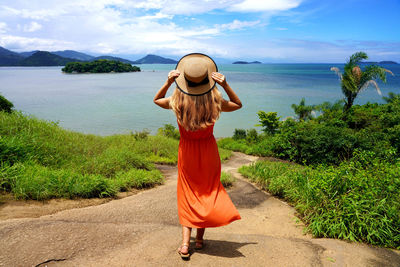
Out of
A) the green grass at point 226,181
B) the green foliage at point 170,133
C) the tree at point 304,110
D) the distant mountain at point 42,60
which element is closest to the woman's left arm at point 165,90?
the green grass at point 226,181

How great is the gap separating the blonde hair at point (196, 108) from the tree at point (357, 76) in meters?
15.2

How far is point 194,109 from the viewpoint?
124 inches

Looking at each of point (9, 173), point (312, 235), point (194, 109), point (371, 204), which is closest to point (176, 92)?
point (194, 109)

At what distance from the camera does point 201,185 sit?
3496 mm

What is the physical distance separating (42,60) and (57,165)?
186 metres

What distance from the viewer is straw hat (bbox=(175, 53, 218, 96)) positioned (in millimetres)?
3059

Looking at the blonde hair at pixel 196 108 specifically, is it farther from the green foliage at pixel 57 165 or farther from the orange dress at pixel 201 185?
the green foliage at pixel 57 165

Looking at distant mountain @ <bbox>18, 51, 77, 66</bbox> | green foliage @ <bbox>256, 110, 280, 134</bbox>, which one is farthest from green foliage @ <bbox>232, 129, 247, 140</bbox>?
distant mountain @ <bbox>18, 51, 77, 66</bbox>

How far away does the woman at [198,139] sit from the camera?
3156mm

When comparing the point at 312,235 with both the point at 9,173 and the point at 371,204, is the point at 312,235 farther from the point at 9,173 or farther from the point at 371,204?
the point at 9,173

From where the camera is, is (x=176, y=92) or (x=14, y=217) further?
(x=14, y=217)

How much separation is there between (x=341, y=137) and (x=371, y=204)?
19.4 ft

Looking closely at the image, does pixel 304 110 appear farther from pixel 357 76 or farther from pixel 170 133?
pixel 170 133

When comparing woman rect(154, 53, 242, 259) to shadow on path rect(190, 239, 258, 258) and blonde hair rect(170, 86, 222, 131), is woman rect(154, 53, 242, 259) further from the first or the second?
shadow on path rect(190, 239, 258, 258)
